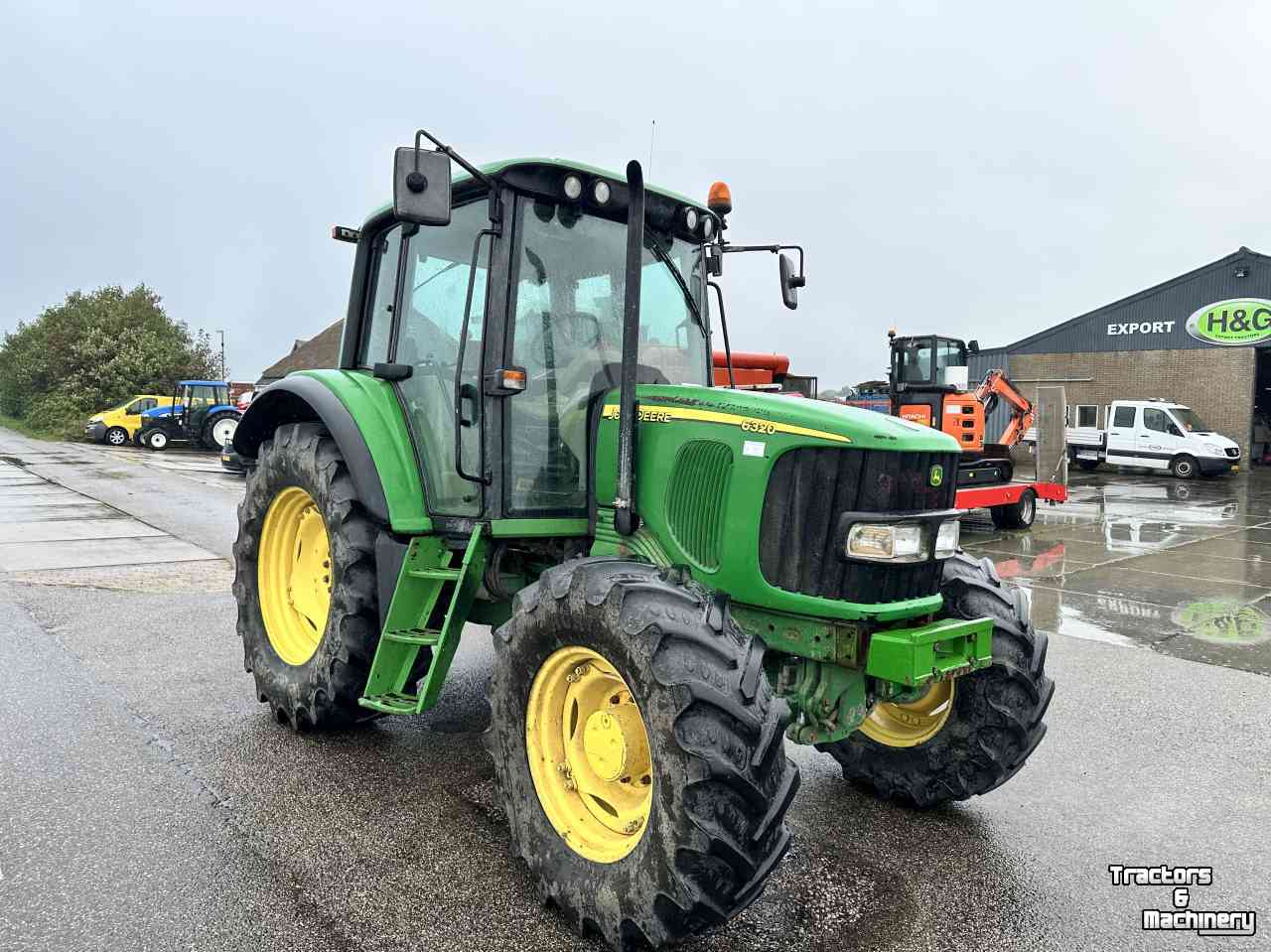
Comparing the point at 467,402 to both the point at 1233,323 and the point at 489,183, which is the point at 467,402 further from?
the point at 1233,323

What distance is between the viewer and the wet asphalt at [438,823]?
2836mm

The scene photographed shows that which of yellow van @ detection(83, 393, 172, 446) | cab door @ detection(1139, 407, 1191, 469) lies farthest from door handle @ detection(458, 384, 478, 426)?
yellow van @ detection(83, 393, 172, 446)

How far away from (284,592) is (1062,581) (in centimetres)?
747

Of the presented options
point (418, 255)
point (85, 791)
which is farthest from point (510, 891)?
point (418, 255)

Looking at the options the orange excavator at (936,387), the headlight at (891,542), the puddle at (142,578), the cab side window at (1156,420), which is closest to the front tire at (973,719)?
the headlight at (891,542)

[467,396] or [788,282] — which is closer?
[467,396]

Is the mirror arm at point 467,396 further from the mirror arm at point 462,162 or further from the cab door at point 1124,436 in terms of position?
the cab door at point 1124,436

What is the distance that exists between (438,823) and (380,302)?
7.99 feet

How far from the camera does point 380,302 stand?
448 cm

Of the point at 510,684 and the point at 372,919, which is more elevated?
the point at 510,684

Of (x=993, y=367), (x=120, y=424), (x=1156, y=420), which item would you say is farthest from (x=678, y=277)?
(x=120, y=424)

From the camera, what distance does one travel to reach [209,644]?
5.86m

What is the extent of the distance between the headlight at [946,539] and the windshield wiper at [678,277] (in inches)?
55.6

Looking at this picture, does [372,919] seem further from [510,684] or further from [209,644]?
[209,644]
